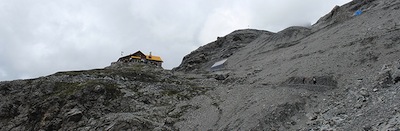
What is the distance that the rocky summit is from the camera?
23172 millimetres

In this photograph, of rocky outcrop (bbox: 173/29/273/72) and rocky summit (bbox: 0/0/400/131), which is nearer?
rocky summit (bbox: 0/0/400/131)

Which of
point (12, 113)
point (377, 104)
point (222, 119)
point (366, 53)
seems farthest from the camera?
point (12, 113)

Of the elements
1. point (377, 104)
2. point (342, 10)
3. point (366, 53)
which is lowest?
point (377, 104)

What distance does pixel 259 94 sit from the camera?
108 ft

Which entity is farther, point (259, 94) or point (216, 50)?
point (216, 50)

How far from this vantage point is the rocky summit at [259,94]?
23172 mm

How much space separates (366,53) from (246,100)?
514 inches

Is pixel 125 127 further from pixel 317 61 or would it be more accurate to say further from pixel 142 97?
pixel 317 61

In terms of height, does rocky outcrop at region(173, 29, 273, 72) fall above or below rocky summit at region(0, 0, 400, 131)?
above

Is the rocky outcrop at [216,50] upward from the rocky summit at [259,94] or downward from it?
upward

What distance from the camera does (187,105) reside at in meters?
39.1

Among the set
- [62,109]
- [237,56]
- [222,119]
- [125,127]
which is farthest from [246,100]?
[237,56]

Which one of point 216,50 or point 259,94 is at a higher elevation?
point 216,50

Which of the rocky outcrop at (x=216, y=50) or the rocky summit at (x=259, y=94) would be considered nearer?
the rocky summit at (x=259, y=94)
